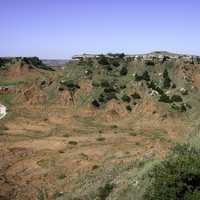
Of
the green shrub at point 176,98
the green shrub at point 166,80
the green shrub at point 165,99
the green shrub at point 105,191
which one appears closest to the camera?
the green shrub at point 105,191

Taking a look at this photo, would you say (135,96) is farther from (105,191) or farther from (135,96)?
(105,191)

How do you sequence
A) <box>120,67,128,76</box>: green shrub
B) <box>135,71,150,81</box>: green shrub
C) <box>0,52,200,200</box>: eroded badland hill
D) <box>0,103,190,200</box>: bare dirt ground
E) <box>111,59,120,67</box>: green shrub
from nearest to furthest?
<box>0,52,200,200</box>: eroded badland hill < <box>0,103,190,200</box>: bare dirt ground < <box>135,71,150,81</box>: green shrub < <box>120,67,128,76</box>: green shrub < <box>111,59,120,67</box>: green shrub

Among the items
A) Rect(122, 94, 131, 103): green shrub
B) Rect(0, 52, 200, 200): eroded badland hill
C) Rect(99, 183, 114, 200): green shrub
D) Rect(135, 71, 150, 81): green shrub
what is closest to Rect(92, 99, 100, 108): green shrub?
Rect(0, 52, 200, 200): eroded badland hill

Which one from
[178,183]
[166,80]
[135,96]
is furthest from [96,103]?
[178,183]

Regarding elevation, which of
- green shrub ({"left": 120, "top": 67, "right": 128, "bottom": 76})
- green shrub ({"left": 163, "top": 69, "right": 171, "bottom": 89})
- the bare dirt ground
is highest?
green shrub ({"left": 120, "top": 67, "right": 128, "bottom": 76})

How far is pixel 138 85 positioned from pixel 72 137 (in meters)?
17.6

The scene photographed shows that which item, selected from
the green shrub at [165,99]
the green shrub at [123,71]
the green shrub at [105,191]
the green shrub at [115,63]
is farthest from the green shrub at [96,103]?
the green shrub at [105,191]

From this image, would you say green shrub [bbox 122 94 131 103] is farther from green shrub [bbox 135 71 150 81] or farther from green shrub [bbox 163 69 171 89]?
green shrub [bbox 163 69 171 89]

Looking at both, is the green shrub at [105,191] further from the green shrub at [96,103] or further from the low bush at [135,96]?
the low bush at [135,96]

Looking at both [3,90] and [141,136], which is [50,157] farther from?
[3,90]

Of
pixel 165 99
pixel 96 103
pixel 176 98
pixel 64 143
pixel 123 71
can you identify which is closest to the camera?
pixel 64 143

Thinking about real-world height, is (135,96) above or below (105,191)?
above

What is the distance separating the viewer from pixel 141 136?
4012cm

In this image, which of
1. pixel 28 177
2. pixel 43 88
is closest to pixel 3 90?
pixel 43 88
